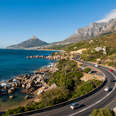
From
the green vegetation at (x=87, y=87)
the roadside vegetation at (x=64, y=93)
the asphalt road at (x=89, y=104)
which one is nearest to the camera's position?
the asphalt road at (x=89, y=104)

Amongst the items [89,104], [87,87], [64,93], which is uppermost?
[87,87]

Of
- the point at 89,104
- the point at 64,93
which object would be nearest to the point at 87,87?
the point at 64,93

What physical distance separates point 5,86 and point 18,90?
663 centimetres

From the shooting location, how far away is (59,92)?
39.5 metres

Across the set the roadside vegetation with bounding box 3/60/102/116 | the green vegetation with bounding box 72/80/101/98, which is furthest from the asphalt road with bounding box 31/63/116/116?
the roadside vegetation with bounding box 3/60/102/116

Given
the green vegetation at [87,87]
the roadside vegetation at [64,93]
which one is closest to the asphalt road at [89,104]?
the green vegetation at [87,87]

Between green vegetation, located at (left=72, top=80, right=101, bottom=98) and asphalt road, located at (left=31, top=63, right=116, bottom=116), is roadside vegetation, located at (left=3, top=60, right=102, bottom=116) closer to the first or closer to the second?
green vegetation, located at (left=72, top=80, right=101, bottom=98)

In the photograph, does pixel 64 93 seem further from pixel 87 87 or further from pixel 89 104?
pixel 89 104

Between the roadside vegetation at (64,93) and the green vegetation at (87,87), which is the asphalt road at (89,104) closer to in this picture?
the green vegetation at (87,87)

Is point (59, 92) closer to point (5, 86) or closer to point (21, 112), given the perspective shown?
point (21, 112)

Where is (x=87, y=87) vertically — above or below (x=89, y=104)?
above

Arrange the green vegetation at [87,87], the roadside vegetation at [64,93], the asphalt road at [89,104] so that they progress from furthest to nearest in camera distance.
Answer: the green vegetation at [87,87]
the roadside vegetation at [64,93]
the asphalt road at [89,104]

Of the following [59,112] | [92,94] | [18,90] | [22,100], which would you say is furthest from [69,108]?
[18,90]

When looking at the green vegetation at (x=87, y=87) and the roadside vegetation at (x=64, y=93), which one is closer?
the roadside vegetation at (x=64, y=93)
